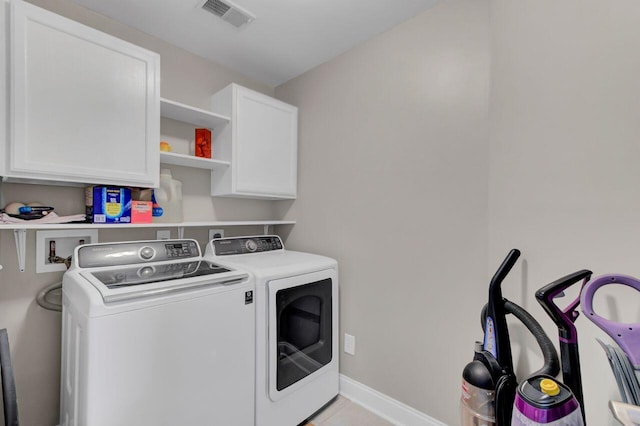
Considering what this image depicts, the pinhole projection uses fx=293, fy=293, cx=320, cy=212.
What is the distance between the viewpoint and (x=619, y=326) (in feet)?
3.03

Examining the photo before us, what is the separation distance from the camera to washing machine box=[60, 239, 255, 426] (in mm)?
1100

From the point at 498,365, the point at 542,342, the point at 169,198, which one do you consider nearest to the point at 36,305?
the point at 169,198

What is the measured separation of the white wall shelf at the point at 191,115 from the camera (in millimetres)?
1810

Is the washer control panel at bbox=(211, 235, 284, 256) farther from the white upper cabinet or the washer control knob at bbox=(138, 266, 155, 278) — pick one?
the washer control knob at bbox=(138, 266, 155, 278)

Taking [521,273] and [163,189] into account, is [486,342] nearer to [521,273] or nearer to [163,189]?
[521,273]

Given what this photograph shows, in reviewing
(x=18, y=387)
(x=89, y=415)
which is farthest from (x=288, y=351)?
(x=18, y=387)

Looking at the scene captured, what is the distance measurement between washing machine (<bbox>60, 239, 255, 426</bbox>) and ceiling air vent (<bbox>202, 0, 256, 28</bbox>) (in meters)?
1.40

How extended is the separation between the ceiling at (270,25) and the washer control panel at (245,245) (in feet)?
4.45

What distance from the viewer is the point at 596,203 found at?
3.62ft

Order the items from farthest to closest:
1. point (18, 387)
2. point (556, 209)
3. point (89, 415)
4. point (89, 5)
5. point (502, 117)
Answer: point (89, 5) < point (18, 387) < point (502, 117) < point (556, 209) < point (89, 415)

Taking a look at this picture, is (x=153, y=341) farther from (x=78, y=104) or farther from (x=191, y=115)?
(x=191, y=115)

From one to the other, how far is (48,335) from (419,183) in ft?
7.29

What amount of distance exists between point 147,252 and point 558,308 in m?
1.93

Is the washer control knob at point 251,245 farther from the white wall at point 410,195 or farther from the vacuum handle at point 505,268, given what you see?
the vacuum handle at point 505,268
